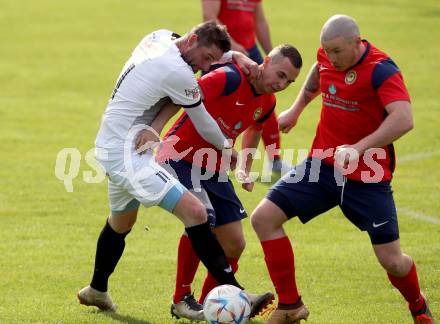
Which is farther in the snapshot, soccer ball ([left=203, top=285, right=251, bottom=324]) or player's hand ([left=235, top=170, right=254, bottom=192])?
player's hand ([left=235, top=170, right=254, bottom=192])

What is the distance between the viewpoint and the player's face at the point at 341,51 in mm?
6867

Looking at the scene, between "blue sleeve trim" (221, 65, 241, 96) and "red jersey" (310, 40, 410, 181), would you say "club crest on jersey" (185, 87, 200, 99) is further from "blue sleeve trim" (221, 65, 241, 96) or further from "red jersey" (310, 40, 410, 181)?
"red jersey" (310, 40, 410, 181)

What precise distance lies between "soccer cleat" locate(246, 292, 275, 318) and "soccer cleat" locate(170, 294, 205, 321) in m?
0.40

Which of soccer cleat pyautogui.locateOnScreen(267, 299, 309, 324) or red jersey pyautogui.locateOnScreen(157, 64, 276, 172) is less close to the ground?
red jersey pyautogui.locateOnScreen(157, 64, 276, 172)

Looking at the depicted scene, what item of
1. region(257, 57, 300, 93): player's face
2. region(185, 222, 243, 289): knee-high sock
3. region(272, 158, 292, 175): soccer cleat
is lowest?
A: region(272, 158, 292, 175): soccer cleat

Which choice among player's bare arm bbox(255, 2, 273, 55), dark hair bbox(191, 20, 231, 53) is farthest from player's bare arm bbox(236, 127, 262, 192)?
player's bare arm bbox(255, 2, 273, 55)

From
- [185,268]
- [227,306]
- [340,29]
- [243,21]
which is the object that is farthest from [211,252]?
[243,21]

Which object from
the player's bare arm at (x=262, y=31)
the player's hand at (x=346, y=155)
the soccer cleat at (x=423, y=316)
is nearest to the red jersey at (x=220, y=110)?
the player's hand at (x=346, y=155)

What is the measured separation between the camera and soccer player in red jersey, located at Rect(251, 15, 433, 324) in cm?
695

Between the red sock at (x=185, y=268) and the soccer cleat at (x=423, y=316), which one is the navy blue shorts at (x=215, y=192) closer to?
the red sock at (x=185, y=268)

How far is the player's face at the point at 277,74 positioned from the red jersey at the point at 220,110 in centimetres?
16

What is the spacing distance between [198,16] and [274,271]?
66.8 feet

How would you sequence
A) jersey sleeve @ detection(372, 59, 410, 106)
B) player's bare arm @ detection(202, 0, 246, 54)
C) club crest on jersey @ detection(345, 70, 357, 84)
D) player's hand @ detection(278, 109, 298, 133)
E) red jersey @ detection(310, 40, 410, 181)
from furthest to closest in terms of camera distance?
player's bare arm @ detection(202, 0, 246, 54) < player's hand @ detection(278, 109, 298, 133) < club crest on jersey @ detection(345, 70, 357, 84) < red jersey @ detection(310, 40, 410, 181) < jersey sleeve @ detection(372, 59, 410, 106)

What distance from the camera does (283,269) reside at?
721 cm
